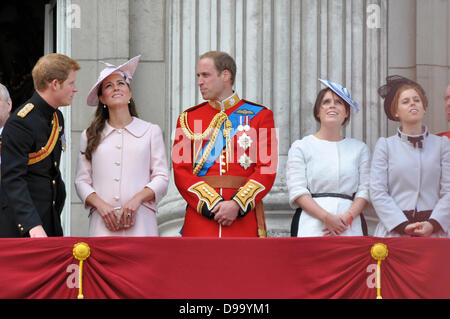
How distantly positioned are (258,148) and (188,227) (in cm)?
A: 65

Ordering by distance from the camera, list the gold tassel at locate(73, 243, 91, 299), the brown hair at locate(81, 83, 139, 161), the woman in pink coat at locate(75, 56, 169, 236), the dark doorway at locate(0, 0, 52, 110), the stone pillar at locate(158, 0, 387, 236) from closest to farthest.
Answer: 1. the gold tassel at locate(73, 243, 91, 299)
2. the woman in pink coat at locate(75, 56, 169, 236)
3. the brown hair at locate(81, 83, 139, 161)
4. the stone pillar at locate(158, 0, 387, 236)
5. the dark doorway at locate(0, 0, 52, 110)

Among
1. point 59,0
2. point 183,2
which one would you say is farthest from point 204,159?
point 59,0

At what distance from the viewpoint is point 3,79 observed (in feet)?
35.9

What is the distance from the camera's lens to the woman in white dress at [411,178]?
612cm

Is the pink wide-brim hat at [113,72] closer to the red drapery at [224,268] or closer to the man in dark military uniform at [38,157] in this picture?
the man in dark military uniform at [38,157]

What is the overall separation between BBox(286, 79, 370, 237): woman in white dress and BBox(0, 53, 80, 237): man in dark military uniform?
56.8 inches

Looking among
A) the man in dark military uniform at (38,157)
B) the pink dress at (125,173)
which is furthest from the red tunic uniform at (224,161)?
the man in dark military uniform at (38,157)

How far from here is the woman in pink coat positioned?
6.16m

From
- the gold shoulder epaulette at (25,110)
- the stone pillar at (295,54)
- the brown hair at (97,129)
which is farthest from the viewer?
the stone pillar at (295,54)

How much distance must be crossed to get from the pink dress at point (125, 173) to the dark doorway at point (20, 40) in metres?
4.74

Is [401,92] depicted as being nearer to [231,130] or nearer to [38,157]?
[231,130]

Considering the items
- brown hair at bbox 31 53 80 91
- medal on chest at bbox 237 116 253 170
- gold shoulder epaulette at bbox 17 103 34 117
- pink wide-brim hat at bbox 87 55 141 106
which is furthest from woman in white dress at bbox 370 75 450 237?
gold shoulder epaulette at bbox 17 103 34 117

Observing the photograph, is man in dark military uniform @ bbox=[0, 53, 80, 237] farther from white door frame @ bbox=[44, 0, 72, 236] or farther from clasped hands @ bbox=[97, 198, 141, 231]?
white door frame @ bbox=[44, 0, 72, 236]

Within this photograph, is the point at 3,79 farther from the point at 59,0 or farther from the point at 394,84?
the point at 394,84
